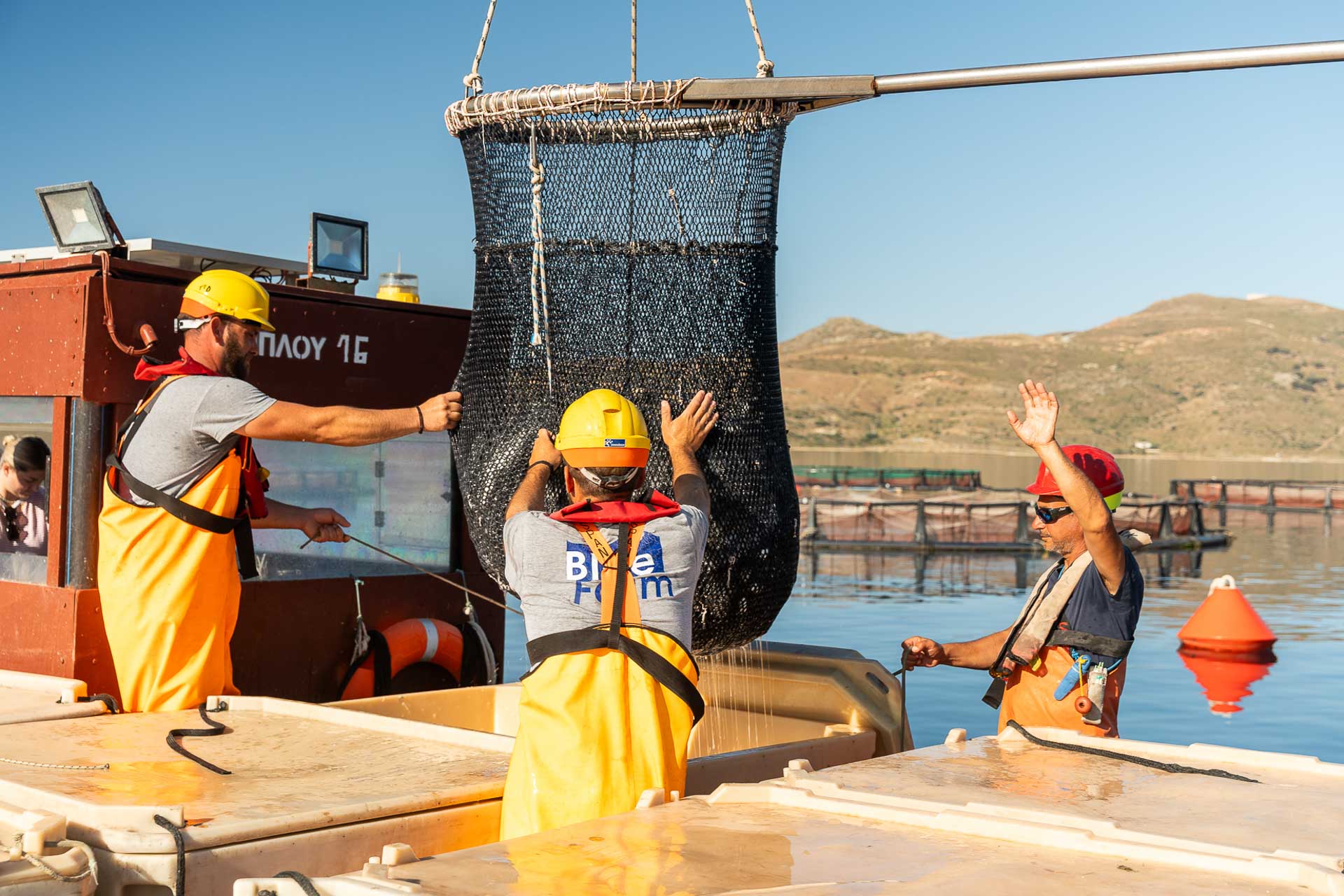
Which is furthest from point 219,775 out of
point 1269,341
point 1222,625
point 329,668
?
point 1269,341

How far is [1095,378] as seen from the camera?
16662cm

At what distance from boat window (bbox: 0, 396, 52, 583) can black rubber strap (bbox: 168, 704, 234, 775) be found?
148 cm

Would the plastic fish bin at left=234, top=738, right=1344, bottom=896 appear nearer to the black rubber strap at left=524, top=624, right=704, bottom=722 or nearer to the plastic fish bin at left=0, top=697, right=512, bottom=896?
the plastic fish bin at left=0, top=697, right=512, bottom=896

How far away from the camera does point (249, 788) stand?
153 inches

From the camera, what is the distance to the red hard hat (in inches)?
195

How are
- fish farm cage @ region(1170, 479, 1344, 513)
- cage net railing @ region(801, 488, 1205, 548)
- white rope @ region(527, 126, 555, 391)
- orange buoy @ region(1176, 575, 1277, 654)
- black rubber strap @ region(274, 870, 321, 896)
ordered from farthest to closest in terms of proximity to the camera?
fish farm cage @ region(1170, 479, 1344, 513), cage net railing @ region(801, 488, 1205, 548), orange buoy @ region(1176, 575, 1277, 654), white rope @ region(527, 126, 555, 391), black rubber strap @ region(274, 870, 321, 896)

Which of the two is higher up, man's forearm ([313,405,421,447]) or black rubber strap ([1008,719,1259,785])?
man's forearm ([313,405,421,447])

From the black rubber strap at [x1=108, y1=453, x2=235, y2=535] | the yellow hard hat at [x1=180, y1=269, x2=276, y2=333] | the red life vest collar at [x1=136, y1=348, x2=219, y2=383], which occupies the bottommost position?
the black rubber strap at [x1=108, y1=453, x2=235, y2=535]

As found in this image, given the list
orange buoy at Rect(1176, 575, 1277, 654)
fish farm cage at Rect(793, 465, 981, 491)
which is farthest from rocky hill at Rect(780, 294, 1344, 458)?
orange buoy at Rect(1176, 575, 1277, 654)

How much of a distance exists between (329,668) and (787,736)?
2.19 meters

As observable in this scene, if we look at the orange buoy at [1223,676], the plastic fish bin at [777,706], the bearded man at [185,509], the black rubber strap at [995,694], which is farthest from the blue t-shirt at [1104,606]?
the orange buoy at [1223,676]

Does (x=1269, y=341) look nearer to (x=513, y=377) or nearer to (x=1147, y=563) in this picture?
(x=1147, y=563)

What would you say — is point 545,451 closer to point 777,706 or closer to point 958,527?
point 777,706

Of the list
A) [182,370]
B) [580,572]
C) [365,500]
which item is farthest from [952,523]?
[580,572]
